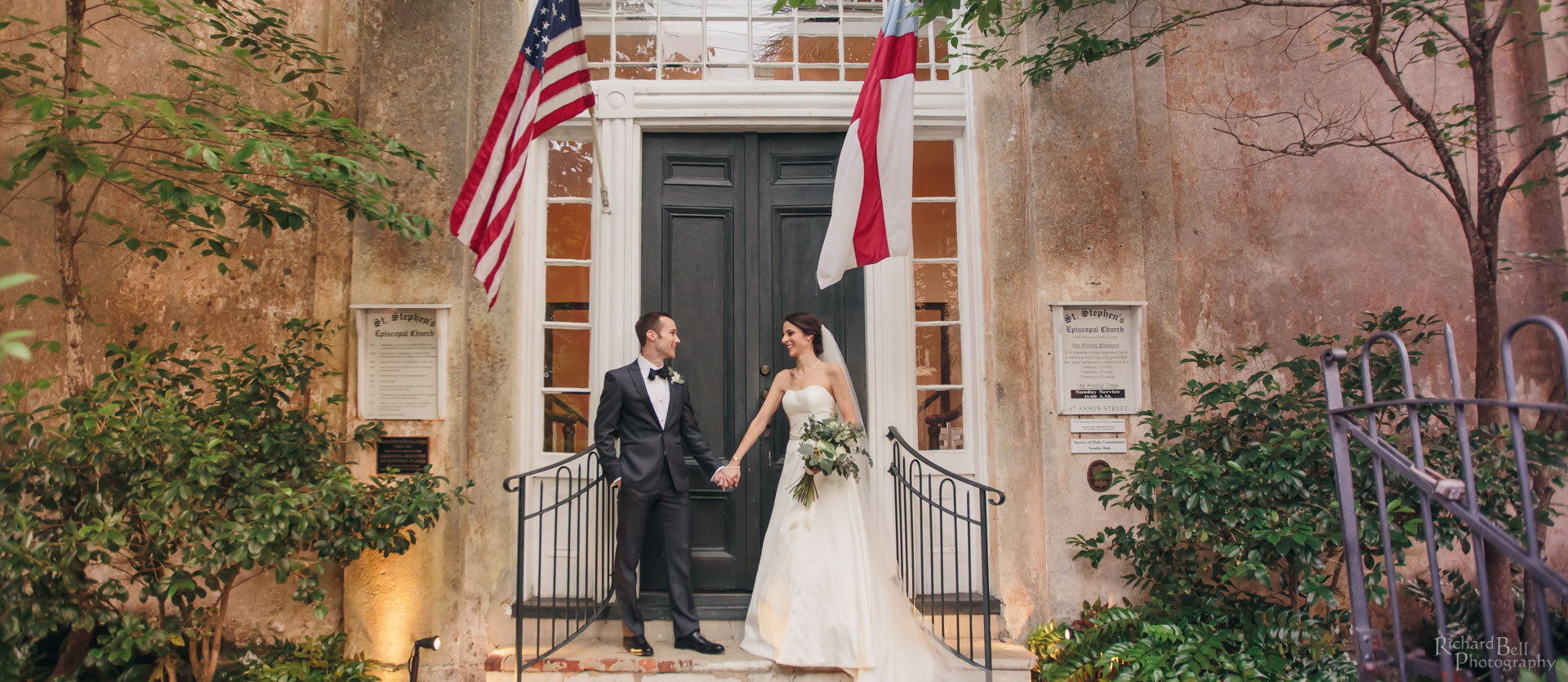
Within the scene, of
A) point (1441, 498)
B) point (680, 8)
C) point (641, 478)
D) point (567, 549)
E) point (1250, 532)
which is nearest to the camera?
point (1441, 498)

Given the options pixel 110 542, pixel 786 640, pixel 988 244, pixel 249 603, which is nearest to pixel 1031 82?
pixel 988 244

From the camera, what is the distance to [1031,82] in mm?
5078

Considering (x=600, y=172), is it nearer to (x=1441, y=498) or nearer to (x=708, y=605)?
(x=708, y=605)

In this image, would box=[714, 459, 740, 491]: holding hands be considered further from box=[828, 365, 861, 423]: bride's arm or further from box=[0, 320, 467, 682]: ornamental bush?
box=[0, 320, 467, 682]: ornamental bush

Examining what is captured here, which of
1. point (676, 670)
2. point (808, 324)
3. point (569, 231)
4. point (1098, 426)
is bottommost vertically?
point (676, 670)

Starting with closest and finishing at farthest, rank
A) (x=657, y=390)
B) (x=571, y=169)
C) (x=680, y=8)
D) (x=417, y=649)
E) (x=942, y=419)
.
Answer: (x=417, y=649), (x=657, y=390), (x=942, y=419), (x=571, y=169), (x=680, y=8)

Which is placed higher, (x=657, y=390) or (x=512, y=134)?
(x=512, y=134)

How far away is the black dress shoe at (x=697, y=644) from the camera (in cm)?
455

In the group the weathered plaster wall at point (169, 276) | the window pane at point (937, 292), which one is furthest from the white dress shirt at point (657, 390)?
the weathered plaster wall at point (169, 276)

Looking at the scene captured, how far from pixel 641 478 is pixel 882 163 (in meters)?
2.30

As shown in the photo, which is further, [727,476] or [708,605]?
[708,605]

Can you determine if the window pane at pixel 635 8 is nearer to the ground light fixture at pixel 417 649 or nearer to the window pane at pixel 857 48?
the window pane at pixel 857 48

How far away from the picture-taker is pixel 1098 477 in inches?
191

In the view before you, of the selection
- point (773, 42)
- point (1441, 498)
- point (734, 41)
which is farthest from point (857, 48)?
point (1441, 498)
